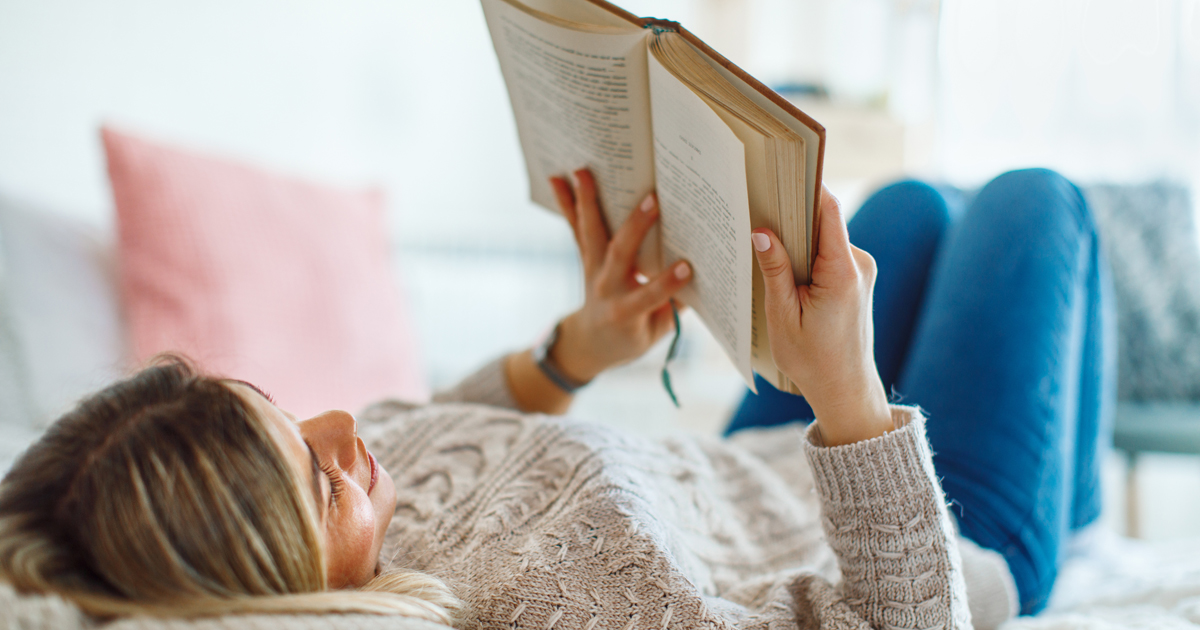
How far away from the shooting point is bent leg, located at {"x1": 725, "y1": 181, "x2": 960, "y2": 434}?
0.90 metres

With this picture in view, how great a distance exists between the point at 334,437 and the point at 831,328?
0.37 m

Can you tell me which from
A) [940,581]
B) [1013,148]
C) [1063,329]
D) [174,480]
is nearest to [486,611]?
[174,480]

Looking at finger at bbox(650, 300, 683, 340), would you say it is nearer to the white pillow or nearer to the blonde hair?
the blonde hair

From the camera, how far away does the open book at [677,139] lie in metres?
0.41

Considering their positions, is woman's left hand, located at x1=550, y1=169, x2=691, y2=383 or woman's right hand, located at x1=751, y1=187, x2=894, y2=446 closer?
woman's right hand, located at x1=751, y1=187, x2=894, y2=446

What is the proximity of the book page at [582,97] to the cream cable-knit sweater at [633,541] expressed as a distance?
0.83 ft

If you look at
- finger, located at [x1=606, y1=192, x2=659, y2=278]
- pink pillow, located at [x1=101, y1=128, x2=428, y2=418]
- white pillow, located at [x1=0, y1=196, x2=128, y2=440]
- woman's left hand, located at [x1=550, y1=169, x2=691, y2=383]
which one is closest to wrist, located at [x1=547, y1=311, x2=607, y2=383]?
woman's left hand, located at [x1=550, y1=169, x2=691, y2=383]

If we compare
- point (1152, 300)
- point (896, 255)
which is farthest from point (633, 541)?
point (1152, 300)

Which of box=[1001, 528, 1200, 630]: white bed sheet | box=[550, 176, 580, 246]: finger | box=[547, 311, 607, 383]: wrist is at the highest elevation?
box=[550, 176, 580, 246]: finger

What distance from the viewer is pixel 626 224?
2.22ft

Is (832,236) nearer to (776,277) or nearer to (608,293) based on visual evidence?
(776,277)

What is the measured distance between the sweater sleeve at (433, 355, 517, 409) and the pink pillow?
0.32 metres

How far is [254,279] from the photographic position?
1.12 metres

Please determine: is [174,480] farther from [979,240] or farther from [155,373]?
[979,240]
